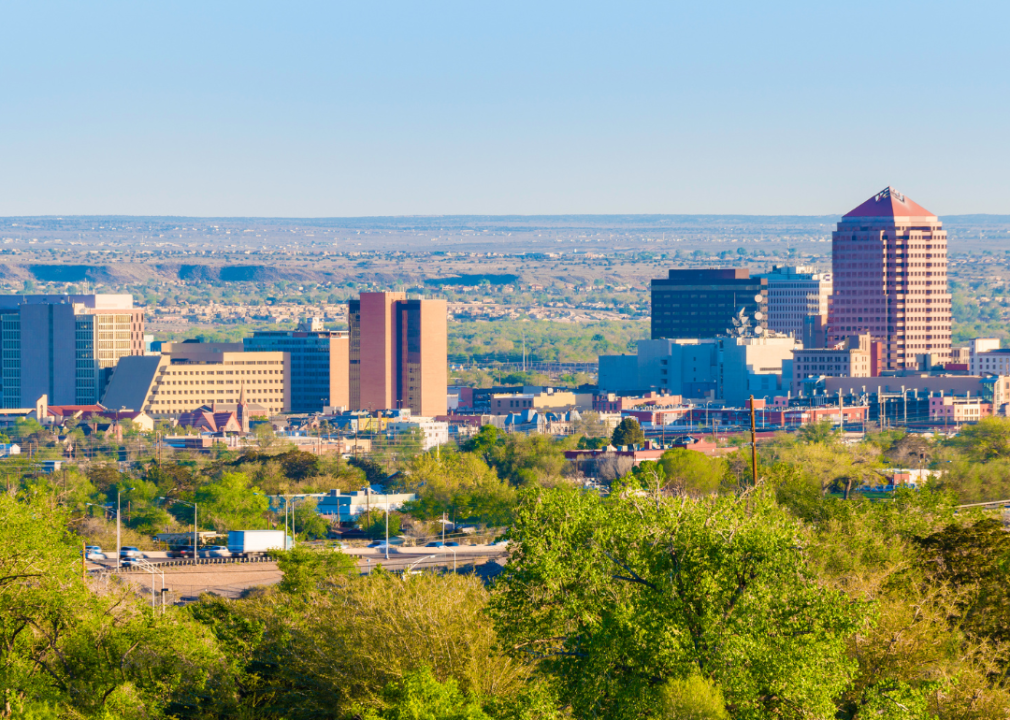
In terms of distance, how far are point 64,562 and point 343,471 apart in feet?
331

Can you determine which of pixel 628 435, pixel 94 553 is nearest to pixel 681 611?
pixel 94 553

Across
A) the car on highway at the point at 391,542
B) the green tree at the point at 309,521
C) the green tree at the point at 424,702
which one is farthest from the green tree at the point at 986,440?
the green tree at the point at 424,702

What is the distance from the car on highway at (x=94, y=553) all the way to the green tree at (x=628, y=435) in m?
76.8

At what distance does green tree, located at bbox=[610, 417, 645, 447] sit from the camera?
177125 millimetres

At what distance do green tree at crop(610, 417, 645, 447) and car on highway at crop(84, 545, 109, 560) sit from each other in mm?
76828

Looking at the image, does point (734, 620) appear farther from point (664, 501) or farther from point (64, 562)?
point (64, 562)

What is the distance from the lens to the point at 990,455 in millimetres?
150375

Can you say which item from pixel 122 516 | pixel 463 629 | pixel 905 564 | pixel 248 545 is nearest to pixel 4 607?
pixel 463 629

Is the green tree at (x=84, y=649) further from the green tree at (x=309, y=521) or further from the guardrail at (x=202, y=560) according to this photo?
the green tree at (x=309, y=521)

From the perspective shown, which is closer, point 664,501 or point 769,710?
point 769,710

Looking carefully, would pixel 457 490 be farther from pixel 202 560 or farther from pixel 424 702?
pixel 424 702

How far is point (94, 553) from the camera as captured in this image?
103312 mm

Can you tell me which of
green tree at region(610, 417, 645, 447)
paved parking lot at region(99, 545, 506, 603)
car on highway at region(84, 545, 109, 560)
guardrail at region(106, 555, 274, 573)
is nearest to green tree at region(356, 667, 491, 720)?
paved parking lot at region(99, 545, 506, 603)

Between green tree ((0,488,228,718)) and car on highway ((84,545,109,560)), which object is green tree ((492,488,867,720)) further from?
car on highway ((84,545,109,560))
